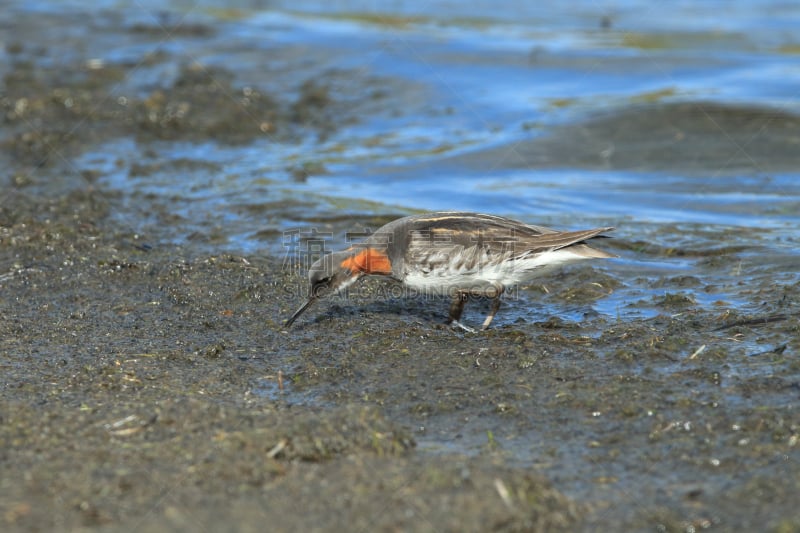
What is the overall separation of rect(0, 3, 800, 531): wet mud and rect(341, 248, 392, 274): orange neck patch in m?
0.38

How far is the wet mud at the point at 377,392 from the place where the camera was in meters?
4.41

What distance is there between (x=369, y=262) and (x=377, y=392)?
5.72 ft

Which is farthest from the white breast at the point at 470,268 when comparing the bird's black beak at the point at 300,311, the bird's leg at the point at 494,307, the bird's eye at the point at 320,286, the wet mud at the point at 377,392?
the bird's black beak at the point at 300,311

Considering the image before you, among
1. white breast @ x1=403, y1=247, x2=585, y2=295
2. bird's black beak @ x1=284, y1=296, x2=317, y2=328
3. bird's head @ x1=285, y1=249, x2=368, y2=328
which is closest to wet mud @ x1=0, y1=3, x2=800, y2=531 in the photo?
bird's black beak @ x1=284, y1=296, x2=317, y2=328

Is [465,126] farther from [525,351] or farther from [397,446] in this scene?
[397,446]

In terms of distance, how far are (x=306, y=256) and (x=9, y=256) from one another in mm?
2858

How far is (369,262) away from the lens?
752cm

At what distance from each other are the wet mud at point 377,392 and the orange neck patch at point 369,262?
1.25ft

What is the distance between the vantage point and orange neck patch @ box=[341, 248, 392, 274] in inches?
294

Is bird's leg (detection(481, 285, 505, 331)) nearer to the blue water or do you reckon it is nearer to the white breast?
the white breast

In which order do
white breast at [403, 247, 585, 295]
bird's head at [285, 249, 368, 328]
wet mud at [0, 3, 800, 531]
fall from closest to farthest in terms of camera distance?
wet mud at [0, 3, 800, 531], white breast at [403, 247, 585, 295], bird's head at [285, 249, 368, 328]

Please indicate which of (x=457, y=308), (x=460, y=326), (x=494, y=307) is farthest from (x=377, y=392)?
(x=494, y=307)

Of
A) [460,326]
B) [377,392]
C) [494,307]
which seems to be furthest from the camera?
[494,307]

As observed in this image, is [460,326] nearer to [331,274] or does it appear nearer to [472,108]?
[331,274]
